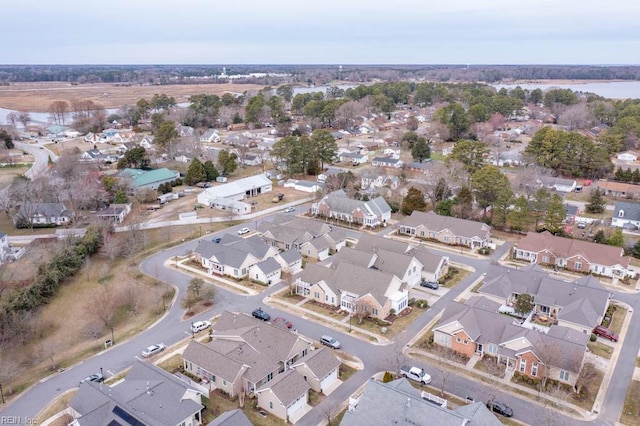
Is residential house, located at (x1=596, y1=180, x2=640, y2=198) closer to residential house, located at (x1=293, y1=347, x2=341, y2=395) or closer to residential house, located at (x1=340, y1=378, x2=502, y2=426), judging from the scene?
residential house, located at (x1=340, y1=378, x2=502, y2=426)

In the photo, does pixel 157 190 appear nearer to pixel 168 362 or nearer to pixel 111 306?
pixel 111 306

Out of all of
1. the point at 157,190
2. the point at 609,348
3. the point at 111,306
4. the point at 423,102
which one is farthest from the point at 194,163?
the point at 423,102

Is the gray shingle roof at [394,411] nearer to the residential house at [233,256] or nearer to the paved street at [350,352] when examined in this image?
the paved street at [350,352]

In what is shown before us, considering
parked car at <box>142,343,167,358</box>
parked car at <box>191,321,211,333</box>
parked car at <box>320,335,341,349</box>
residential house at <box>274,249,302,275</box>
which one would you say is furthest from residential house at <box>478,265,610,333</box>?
parked car at <box>142,343,167,358</box>

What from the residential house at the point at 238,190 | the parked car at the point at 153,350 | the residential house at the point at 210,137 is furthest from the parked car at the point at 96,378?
the residential house at the point at 210,137

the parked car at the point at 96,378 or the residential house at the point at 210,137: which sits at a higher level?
the residential house at the point at 210,137

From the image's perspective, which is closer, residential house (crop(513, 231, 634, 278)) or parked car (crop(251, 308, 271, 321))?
parked car (crop(251, 308, 271, 321))
